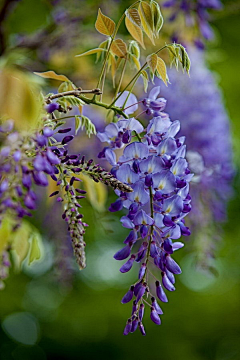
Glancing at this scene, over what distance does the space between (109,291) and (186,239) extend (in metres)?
0.90

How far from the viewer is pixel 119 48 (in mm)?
562

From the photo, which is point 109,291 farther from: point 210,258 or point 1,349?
point 210,258

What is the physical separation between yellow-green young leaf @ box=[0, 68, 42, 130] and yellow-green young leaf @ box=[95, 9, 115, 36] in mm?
133

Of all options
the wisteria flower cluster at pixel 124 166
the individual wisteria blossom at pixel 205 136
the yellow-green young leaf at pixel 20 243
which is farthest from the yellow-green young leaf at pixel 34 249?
the individual wisteria blossom at pixel 205 136

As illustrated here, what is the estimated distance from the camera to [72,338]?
2.19 metres

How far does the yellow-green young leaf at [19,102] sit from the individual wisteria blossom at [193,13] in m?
0.68

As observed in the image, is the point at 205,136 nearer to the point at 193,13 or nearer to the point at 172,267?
the point at 193,13

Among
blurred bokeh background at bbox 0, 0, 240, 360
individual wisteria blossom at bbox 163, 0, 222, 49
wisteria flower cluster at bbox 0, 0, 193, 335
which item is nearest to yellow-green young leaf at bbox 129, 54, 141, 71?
wisteria flower cluster at bbox 0, 0, 193, 335

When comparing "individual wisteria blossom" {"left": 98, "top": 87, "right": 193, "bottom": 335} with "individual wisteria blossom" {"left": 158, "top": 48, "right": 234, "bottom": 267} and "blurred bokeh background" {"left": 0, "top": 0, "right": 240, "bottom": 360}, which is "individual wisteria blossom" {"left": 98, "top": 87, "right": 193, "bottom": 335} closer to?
"individual wisteria blossom" {"left": 158, "top": 48, "right": 234, "bottom": 267}

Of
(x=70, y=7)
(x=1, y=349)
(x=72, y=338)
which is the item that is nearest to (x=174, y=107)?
(x=70, y=7)

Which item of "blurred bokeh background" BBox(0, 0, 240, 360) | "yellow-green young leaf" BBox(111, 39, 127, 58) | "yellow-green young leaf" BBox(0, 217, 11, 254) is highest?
"blurred bokeh background" BBox(0, 0, 240, 360)

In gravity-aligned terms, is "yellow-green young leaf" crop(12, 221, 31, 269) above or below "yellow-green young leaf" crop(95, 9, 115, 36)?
below

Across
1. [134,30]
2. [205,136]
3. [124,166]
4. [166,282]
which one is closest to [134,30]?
[134,30]

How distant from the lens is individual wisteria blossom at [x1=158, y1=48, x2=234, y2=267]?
125cm
